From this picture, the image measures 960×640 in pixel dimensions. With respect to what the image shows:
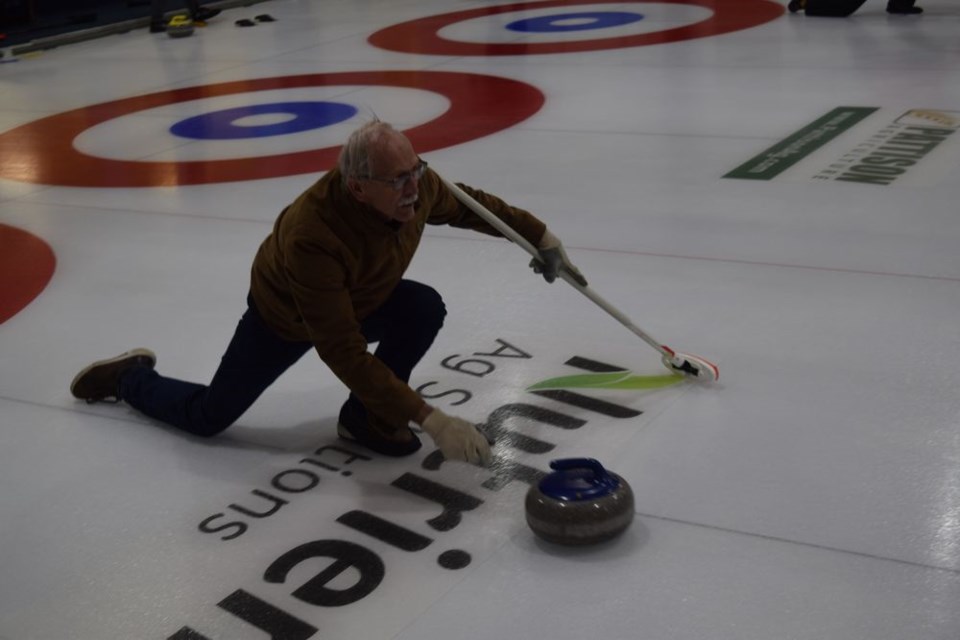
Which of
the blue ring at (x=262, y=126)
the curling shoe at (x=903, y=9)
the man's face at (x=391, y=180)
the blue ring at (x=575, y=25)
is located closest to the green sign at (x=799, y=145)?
the blue ring at (x=262, y=126)

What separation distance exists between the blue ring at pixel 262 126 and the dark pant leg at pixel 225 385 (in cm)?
365

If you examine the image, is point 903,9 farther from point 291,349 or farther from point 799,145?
point 291,349

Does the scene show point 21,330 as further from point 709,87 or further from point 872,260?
point 709,87

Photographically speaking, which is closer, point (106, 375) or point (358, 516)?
point (358, 516)

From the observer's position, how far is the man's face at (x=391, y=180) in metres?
2.66

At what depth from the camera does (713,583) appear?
8.29 feet

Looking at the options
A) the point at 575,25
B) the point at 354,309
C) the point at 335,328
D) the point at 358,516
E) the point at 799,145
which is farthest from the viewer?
the point at 575,25

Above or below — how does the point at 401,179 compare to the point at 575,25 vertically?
above

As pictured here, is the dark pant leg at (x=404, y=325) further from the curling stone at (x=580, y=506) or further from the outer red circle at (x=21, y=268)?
the outer red circle at (x=21, y=268)

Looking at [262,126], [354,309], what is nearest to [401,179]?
[354,309]

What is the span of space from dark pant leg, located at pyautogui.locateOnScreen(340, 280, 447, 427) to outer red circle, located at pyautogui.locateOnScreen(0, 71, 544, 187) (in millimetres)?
3013

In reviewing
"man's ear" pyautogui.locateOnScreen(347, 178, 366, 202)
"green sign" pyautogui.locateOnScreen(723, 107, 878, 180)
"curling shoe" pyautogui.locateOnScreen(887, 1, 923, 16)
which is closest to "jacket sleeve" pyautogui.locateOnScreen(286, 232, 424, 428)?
"man's ear" pyautogui.locateOnScreen(347, 178, 366, 202)

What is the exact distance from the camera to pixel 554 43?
901 centimetres

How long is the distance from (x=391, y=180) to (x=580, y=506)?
806 millimetres
